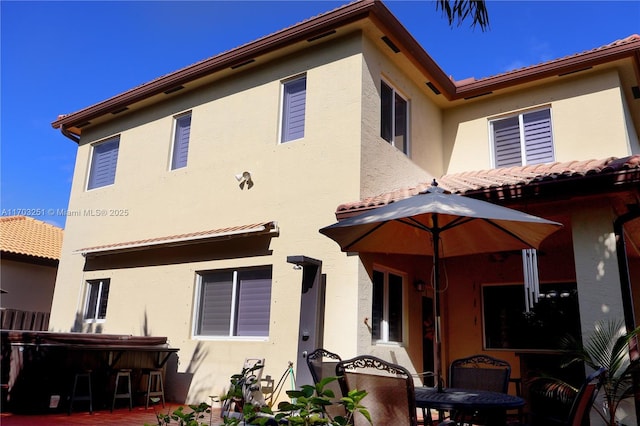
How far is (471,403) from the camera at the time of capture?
4887 millimetres

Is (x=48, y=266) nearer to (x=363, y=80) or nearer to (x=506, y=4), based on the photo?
(x=363, y=80)

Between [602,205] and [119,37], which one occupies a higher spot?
[119,37]

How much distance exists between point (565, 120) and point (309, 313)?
788 centimetres

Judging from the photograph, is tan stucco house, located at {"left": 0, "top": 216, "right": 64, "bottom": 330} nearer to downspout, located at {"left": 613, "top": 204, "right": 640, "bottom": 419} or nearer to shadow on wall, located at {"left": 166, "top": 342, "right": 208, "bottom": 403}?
shadow on wall, located at {"left": 166, "top": 342, "right": 208, "bottom": 403}

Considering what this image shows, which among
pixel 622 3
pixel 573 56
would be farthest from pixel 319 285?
pixel 622 3

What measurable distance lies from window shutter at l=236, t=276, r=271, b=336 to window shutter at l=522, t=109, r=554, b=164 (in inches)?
285

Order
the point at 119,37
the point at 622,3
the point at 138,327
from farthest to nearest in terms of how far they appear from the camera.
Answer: the point at 119,37 → the point at 138,327 → the point at 622,3

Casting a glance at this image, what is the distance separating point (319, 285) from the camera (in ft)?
31.4

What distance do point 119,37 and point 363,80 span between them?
943 centimetres

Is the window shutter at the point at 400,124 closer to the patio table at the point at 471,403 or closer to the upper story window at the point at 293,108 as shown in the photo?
the upper story window at the point at 293,108

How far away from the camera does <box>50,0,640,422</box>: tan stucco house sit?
9750mm

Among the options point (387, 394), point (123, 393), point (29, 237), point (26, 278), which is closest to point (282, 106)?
point (123, 393)

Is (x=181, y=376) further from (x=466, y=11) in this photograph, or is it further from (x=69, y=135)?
(x=466, y=11)

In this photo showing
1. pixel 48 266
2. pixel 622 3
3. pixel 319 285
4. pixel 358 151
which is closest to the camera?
pixel 319 285
